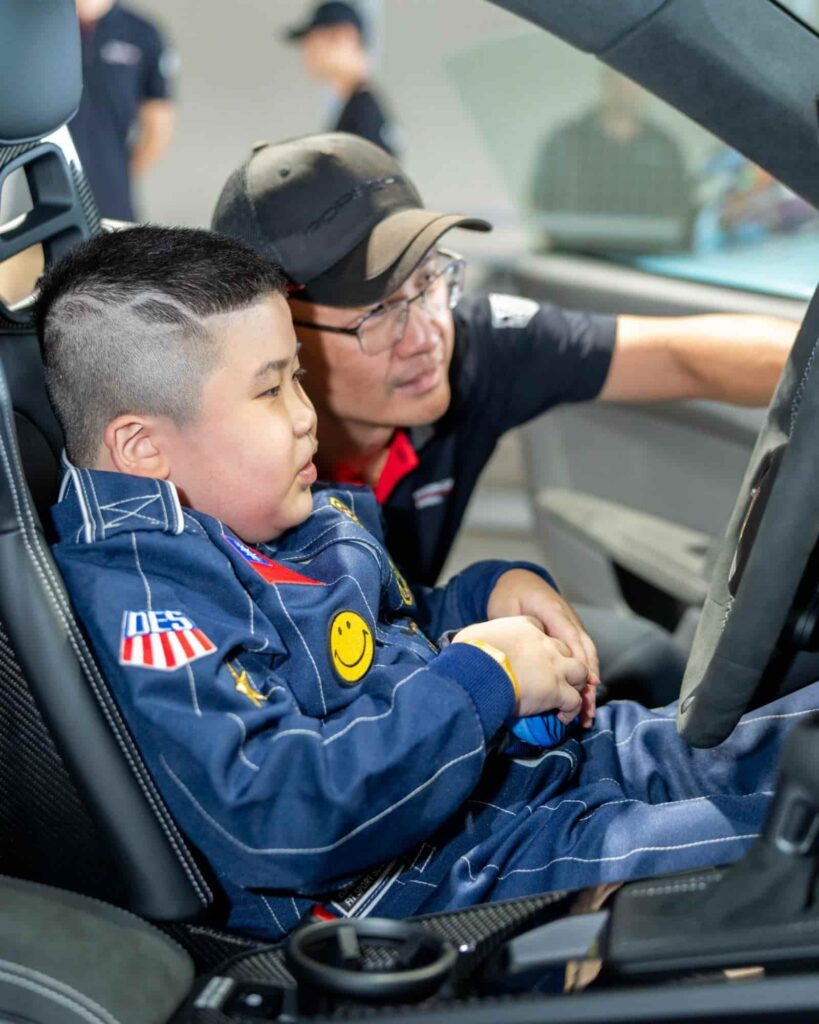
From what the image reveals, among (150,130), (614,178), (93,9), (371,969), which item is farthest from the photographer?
(150,130)

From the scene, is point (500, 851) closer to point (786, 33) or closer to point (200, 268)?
point (200, 268)

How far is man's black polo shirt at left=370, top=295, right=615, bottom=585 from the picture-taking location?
171 centimetres

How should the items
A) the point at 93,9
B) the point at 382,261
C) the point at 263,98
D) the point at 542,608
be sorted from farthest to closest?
1. the point at 263,98
2. the point at 93,9
3. the point at 382,261
4. the point at 542,608

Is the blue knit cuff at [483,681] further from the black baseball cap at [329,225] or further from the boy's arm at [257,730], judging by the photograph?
the black baseball cap at [329,225]

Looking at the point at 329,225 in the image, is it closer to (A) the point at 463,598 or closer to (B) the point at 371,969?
(A) the point at 463,598

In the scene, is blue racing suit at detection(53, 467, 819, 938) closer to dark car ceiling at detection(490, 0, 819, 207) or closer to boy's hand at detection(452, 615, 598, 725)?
boy's hand at detection(452, 615, 598, 725)

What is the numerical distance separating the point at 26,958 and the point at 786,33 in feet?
2.95

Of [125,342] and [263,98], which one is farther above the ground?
[125,342]

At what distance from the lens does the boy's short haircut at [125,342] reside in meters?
1.08

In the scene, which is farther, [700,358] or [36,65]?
[700,358]

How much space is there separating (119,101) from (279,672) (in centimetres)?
299

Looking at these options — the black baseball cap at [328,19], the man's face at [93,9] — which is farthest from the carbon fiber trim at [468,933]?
the black baseball cap at [328,19]

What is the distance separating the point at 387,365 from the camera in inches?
59.7

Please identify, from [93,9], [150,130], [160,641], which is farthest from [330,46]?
[160,641]
